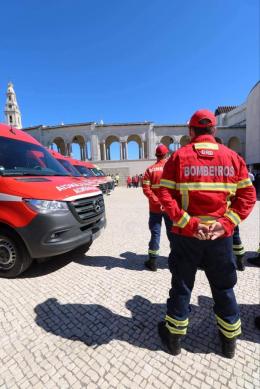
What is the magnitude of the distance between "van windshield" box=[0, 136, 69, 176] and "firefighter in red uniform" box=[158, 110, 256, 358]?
9.12 feet

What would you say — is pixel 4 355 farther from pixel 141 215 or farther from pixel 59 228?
pixel 141 215

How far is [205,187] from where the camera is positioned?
174 centimetres

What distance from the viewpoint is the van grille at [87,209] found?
11.4 feet

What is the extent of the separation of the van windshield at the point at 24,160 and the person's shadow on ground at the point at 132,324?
2.15 metres

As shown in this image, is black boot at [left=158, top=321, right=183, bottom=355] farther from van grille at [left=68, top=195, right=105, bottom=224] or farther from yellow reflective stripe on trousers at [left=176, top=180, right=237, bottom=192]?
van grille at [left=68, top=195, right=105, bottom=224]

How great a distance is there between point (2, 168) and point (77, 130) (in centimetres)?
3601

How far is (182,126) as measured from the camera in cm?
3741

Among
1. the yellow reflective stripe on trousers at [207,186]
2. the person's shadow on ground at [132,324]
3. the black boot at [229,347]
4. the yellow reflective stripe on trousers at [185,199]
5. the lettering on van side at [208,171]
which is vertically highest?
the lettering on van side at [208,171]

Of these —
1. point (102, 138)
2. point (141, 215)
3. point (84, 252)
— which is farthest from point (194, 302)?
point (102, 138)

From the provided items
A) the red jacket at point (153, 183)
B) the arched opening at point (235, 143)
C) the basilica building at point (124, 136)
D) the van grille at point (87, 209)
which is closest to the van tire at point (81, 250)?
the van grille at point (87, 209)

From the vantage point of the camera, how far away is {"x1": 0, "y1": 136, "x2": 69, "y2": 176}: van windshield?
367cm

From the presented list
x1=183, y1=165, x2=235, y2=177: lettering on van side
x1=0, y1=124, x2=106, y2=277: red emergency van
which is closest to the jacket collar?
x1=183, y1=165, x2=235, y2=177: lettering on van side

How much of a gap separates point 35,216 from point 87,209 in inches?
36.5

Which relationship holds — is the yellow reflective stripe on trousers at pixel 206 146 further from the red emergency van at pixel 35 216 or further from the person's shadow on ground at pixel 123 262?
the person's shadow on ground at pixel 123 262
